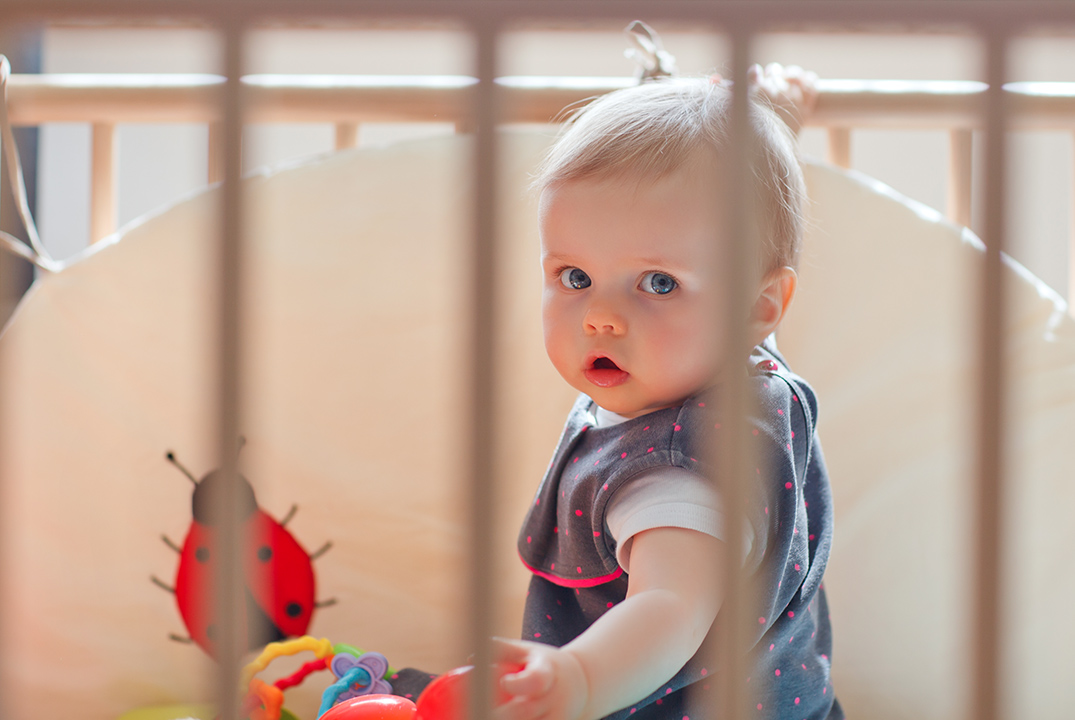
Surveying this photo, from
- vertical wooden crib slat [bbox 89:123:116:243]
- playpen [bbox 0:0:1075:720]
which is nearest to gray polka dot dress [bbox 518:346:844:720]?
playpen [bbox 0:0:1075:720]

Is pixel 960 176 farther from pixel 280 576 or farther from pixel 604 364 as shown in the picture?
pixel 280 576

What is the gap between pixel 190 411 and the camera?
0.93 metres

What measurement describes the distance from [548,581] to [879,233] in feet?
1.85

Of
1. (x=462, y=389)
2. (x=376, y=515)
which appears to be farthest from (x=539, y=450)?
(x=462, y=389)

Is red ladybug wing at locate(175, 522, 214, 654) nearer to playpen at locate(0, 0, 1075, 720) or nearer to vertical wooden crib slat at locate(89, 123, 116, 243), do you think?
playpen at locate(0, 0, 1075, 720)

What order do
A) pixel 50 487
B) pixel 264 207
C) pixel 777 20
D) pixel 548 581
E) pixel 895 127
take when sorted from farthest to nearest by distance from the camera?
pixel 895 127, pixel 264 207, pixel 50 487, pixel 548 581, pixel 777 20

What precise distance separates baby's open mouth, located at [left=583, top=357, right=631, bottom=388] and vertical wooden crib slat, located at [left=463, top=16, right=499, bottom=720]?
0.94ft

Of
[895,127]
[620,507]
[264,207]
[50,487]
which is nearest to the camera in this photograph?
[620,507]

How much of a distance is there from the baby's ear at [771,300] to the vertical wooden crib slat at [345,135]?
2.36 ft

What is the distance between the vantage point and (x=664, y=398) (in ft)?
2.09

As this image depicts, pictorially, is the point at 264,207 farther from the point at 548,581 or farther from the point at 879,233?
the point at 879,233

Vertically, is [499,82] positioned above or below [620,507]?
above

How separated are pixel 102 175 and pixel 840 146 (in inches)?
38.9

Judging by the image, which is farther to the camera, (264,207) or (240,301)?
(264,207)
